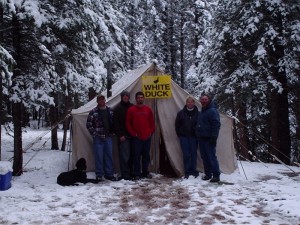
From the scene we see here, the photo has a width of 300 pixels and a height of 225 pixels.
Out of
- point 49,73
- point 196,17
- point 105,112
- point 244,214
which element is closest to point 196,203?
point 244,214

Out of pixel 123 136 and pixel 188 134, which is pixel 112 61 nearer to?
pixel 123 136

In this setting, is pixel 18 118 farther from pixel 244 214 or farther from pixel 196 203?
pixel 244 214

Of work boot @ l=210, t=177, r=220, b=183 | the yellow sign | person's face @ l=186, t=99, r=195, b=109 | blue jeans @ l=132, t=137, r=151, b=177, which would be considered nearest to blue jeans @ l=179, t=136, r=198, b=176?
work boot @ l=210, t=177, r=220, b=183

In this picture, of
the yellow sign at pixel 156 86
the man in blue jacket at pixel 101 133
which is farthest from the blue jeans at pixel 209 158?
the man in blue jacket at pixel 101 133

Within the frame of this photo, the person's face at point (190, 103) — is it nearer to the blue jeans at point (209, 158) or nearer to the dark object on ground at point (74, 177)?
the blue jeans at point (209, 158)

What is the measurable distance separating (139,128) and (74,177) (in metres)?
1.83

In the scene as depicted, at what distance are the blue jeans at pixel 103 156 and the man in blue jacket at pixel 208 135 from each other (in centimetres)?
205

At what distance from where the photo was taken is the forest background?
8.77m

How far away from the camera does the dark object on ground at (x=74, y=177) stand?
26.1 feet

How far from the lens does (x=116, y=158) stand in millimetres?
9352

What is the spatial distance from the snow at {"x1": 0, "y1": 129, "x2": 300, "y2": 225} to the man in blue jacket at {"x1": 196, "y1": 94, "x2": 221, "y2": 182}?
13.4 inches

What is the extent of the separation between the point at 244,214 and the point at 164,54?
74.8 feet

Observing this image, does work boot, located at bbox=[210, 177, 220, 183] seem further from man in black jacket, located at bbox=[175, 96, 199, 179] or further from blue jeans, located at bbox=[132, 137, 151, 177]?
blue jeans, located at bbox=[132, 137, 151, 177]

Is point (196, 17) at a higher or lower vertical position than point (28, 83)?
higher
